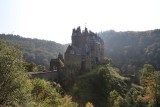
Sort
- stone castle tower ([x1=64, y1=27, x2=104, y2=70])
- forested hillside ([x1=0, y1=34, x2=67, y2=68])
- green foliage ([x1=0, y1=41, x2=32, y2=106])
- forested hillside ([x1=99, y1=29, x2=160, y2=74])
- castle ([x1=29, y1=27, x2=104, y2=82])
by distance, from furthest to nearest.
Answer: forested hillside ([x1=99, y1=29, x2=160, y2=74]) → forested hillside ([x1=0, y1=34, x2=67, y2=68]) → stone castle tower ([x1=64, y1=27, x2=104, y2=70]) → castle ([x1=29, y1=27, x2=104, y2=82]) → green foliage ([x1=0, y1=41, x2=32, y2=106])

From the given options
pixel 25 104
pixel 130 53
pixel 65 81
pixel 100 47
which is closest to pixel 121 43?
pixel 130 53

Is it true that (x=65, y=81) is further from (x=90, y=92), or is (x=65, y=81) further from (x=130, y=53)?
(x=130, y=53)

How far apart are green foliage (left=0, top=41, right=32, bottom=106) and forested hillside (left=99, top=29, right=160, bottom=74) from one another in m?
111

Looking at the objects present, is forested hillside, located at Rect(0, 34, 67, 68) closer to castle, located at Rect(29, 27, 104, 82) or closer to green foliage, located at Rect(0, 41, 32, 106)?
castle, located at Rect(29, 27, 104, 82)

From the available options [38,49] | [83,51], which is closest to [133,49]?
[38,49]

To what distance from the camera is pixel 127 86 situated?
7856 cm

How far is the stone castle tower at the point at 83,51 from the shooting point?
7234 centimetres

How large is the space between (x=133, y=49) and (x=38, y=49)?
55222mm

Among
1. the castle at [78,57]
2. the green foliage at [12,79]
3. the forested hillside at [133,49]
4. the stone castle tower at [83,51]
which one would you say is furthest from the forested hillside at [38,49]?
the green foliage at [12,79]

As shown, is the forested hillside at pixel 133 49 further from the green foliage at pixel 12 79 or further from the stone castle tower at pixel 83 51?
the green foliage at pixel 12 79

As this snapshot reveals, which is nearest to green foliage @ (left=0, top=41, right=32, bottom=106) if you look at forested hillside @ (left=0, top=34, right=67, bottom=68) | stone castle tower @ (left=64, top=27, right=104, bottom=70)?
stone castle tower @ (left=64, top=27, right=104, bottom=70)

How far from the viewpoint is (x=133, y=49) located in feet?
564

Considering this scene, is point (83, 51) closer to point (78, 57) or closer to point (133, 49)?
point (78, 57)

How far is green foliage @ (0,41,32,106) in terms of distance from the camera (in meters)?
23.9
